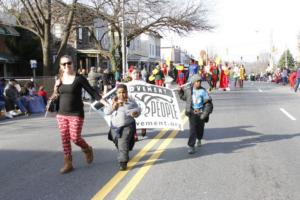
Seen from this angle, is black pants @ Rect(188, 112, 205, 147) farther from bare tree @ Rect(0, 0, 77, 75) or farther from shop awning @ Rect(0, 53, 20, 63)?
shop awning @ Rect(0, 53, 20, 63)

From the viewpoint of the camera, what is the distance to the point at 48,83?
81.4 ft

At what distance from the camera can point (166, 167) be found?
763 centimetres

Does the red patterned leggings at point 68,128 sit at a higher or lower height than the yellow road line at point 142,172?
higher

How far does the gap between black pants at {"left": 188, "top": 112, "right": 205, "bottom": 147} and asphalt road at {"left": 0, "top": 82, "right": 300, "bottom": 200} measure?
→ 247 mm

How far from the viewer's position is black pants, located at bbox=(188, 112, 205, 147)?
344 inches

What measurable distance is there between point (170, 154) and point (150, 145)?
3.24ft

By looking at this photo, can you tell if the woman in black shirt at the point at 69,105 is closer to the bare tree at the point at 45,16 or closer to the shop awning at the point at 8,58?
the bare tree at the point at 45,16

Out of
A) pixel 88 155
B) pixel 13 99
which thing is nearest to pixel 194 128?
pixel 88 155

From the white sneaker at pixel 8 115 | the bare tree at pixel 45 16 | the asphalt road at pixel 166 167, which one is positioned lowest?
the white sneaker at pixel 8 115

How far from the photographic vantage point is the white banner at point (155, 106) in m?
10.1

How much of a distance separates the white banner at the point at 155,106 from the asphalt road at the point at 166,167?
36cm

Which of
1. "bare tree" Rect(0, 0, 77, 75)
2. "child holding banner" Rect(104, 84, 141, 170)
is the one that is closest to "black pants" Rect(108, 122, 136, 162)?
"child holding banner" Rect(104, 84, 141, 170)

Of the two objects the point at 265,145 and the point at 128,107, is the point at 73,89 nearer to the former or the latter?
the point at 128,107

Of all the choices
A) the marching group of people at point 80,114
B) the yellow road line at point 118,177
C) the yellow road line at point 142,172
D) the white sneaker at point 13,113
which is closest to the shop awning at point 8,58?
the white sneaker at point 13,113
